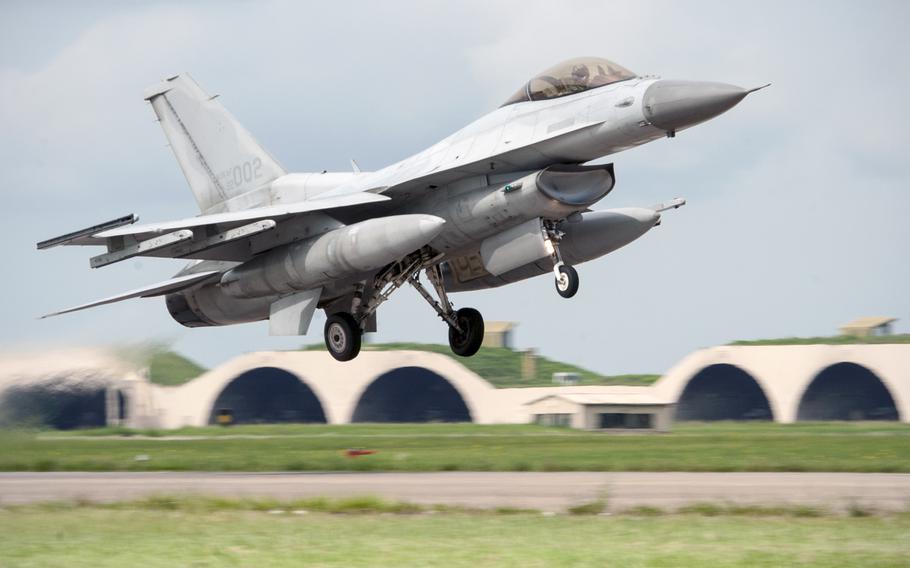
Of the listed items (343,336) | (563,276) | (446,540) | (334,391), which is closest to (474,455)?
(343,336)

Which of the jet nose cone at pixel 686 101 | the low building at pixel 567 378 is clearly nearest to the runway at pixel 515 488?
the jet nose cone at pixel 686 101

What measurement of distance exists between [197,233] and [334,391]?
43009 mm

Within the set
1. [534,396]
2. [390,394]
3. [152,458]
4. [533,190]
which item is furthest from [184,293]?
[390,394]

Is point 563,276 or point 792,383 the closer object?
point 563,276

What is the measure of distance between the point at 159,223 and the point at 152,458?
708 cm

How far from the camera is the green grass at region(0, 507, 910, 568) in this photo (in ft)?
35.7

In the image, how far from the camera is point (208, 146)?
25.8 metres

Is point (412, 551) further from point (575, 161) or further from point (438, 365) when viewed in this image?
point (438, 365)

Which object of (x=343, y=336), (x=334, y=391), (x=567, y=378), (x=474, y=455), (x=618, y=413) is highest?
(x=343, y=336)

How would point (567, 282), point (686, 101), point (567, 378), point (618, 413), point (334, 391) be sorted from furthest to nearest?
1. point (567, 378)
2. point (334, 391)
3. point (618, 413)
4. point (567, 282)
5. point (686, 101)

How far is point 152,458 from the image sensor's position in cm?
2708

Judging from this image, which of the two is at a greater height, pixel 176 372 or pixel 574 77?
pixel 574 77

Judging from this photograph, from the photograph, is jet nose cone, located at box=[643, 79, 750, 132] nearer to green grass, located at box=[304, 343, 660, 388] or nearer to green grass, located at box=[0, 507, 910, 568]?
green grass, located at box=[0, 507, 910, 568]

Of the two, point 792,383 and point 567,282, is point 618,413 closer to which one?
point 792,383
